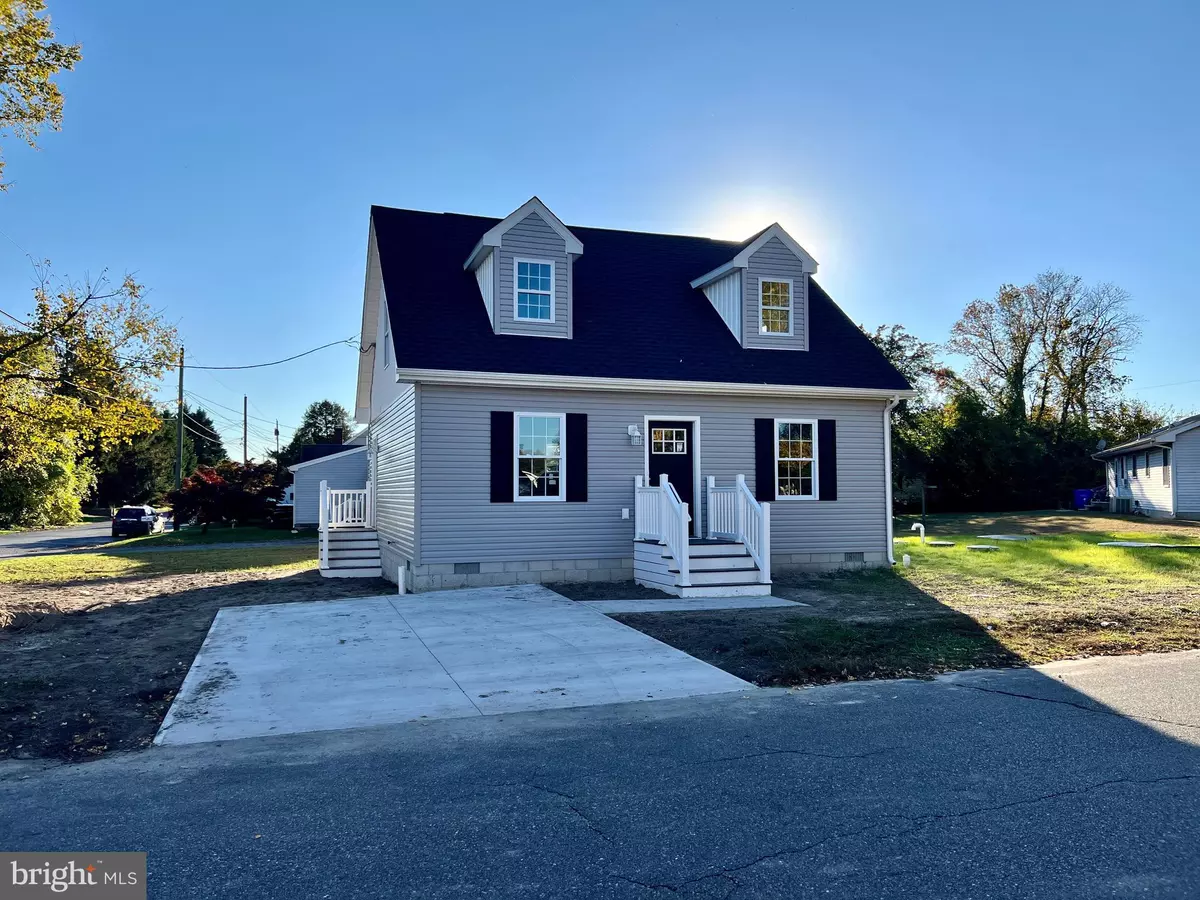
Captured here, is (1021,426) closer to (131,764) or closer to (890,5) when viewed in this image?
(890,5)

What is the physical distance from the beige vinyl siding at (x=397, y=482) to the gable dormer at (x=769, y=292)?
6.48 metres

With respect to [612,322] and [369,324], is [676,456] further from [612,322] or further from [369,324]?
[369,324]

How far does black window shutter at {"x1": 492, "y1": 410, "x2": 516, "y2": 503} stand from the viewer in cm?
1342

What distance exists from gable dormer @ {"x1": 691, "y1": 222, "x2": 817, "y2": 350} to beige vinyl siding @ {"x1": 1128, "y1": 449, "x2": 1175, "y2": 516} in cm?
2282

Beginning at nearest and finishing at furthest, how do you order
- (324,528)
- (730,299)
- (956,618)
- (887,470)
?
(956,618) → (887,470) → (730,299) → (324,528)

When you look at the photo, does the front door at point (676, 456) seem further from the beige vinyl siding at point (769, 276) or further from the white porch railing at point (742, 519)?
the beige vinyl siding at point (769, 276)

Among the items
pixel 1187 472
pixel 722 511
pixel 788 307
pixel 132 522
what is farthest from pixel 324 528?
pixel 1187 472

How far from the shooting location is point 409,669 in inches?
310

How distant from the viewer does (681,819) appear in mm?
4035

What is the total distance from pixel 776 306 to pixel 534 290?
16.0 feet

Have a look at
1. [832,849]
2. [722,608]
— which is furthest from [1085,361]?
[832,849]

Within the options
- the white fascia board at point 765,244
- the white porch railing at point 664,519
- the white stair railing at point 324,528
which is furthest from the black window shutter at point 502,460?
the white fascia board at point 765,244

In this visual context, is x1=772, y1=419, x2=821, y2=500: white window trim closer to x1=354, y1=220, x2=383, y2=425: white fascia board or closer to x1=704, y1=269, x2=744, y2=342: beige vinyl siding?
x1=704, y1=269, x2=744, y2=342: beige vinyl siding

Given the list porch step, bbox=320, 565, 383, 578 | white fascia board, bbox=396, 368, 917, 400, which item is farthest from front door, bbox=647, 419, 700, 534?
porch step, bbox=320, 565, 383, 578
